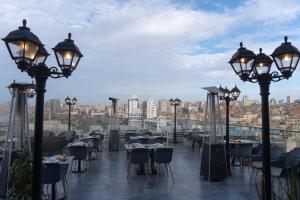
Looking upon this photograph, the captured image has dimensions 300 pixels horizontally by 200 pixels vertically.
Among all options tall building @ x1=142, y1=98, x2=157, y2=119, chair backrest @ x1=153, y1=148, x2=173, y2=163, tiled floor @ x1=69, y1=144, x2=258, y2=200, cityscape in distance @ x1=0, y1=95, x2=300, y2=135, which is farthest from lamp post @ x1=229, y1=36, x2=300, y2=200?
tall building @ x1=142, y1=98, x2=157, y2=119

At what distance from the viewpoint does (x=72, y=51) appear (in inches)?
151

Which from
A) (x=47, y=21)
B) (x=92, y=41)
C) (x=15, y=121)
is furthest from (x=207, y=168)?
(x=92, y=41)

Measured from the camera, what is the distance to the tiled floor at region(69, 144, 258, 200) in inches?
239

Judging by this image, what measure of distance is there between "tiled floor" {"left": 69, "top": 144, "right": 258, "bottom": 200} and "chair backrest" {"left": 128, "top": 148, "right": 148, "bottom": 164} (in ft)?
1.46

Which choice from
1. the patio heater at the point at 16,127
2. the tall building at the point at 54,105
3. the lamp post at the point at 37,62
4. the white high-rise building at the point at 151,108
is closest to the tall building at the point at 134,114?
the white high-rise building at the point at 151,108

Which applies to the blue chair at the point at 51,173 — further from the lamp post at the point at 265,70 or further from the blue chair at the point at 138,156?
the lamp post at the point at 265,70

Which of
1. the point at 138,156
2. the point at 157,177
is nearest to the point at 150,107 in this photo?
the point at 157,177

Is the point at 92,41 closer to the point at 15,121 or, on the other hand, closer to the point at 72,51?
the point at 15,121

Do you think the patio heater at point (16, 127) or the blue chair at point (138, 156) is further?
the blue chair at point (138, 156)

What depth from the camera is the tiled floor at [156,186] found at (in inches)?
239

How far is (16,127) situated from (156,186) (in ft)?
10.8

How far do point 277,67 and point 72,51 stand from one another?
278 centimetres

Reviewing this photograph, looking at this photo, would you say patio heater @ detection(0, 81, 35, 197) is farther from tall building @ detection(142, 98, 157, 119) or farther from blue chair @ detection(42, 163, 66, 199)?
tall building @ detection(142, 98, 157, 119)

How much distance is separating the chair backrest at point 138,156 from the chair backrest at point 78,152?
5.42ft
